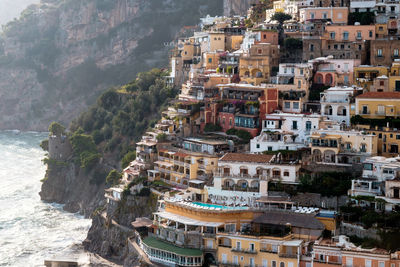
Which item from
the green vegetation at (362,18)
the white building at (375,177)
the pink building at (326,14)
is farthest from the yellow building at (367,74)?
the white building at (375,177)

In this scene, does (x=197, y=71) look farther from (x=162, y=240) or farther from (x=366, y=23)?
(x=162, y=240)

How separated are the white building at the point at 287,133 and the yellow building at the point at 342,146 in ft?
4.73

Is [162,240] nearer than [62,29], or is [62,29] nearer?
[162,240]

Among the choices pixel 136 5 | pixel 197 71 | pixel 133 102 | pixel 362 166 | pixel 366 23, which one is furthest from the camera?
pixel 136 5

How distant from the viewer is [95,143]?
227 feet

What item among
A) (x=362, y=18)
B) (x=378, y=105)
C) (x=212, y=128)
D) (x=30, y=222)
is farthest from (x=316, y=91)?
(x=30, y=222)

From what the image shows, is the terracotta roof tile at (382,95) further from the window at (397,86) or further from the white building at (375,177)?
the white building at (375,177)

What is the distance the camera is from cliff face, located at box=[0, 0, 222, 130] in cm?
10250

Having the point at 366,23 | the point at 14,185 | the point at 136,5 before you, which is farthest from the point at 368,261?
the point at 136,5

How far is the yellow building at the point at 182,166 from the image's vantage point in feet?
147

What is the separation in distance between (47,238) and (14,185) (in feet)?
51.3

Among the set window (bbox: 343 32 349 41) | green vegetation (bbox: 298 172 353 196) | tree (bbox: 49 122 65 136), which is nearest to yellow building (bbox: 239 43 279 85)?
window (bbox: 343 32 349 41)

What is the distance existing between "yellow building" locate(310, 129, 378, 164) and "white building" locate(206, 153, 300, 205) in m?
1.61

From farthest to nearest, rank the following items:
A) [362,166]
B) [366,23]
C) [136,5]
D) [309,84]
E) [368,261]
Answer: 1. [136,5]
2. [366,23]
3. [309,84]
4. [362,166]
5. [368,261]
